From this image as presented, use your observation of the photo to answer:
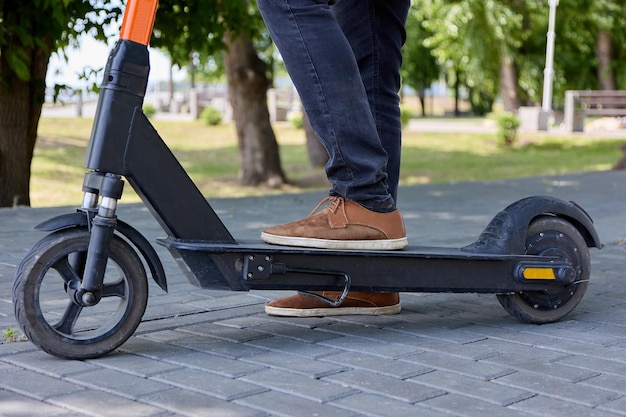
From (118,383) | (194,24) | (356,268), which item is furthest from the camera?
(194,24)

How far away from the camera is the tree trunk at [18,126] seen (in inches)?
364

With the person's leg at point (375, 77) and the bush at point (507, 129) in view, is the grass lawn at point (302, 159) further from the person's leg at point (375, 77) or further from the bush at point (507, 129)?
the person's leg at point (375, 77)

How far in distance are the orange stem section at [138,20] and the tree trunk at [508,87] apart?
30803 millimetres

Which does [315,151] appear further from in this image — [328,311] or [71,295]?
[71,295]

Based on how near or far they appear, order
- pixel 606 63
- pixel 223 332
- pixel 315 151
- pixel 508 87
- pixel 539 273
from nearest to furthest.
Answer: pixel 223 332 → pixel 539 273 → pixel 315 151 → pixel 508 87 → pixel 606 63

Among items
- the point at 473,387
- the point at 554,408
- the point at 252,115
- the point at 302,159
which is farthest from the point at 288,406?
the point at 302,159

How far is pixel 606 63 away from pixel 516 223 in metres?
32.3

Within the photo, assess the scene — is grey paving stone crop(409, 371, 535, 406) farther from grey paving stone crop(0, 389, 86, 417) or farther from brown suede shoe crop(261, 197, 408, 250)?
grey paving stone crop(0, 389, 86, 417)

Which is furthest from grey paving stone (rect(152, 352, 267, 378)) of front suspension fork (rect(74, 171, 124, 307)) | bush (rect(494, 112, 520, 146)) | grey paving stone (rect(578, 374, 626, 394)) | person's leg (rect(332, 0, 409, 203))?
bush (rect(494, 112, 520, 146))

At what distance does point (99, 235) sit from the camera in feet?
9.84

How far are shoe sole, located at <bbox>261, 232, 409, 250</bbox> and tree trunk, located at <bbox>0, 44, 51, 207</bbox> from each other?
20.3 ft

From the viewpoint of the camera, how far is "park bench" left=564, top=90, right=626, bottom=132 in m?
28.9

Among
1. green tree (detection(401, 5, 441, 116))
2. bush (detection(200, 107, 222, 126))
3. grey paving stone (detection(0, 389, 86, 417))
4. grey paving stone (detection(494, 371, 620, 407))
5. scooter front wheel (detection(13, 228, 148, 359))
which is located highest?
green tree (detection(401, 5, 441, 116))

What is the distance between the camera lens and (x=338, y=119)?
3.38 m
